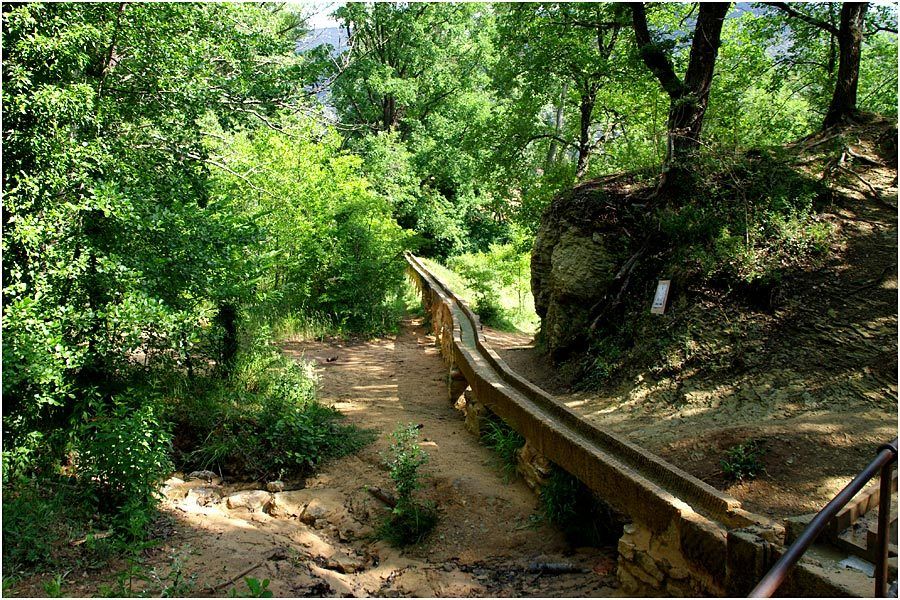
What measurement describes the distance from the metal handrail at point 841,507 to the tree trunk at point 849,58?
7.67 m

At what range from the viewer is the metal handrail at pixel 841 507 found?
2.11 meters

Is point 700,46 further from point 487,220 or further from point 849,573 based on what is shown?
→ point 487,220

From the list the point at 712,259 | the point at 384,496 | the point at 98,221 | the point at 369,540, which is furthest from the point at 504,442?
the point at 98,221

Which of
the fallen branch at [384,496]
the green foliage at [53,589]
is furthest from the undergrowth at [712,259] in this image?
the green foliage at [53,589]

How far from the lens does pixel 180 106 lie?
7.27 metres

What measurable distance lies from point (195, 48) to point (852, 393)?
24.4ft

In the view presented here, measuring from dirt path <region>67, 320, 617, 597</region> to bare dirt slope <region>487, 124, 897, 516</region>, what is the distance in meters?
1.21

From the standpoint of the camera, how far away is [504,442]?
730 centimetres

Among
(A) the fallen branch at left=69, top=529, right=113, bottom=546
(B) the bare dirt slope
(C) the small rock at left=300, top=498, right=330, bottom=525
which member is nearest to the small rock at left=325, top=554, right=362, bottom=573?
(C) the small rock at left=300, top=498, right=330, bottom=525

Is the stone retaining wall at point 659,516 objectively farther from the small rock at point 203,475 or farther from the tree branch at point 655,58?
the tree branch at point 655,58

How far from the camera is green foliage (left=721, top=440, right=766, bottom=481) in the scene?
4727 mm

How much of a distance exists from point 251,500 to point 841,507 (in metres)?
5.23

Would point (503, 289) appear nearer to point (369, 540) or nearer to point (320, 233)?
point (320, 233)

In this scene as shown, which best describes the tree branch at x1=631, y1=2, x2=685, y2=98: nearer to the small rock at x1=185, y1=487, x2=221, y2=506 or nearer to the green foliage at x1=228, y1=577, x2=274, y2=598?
the small rock at x1=185, y1=487, x2=221, y2=506
